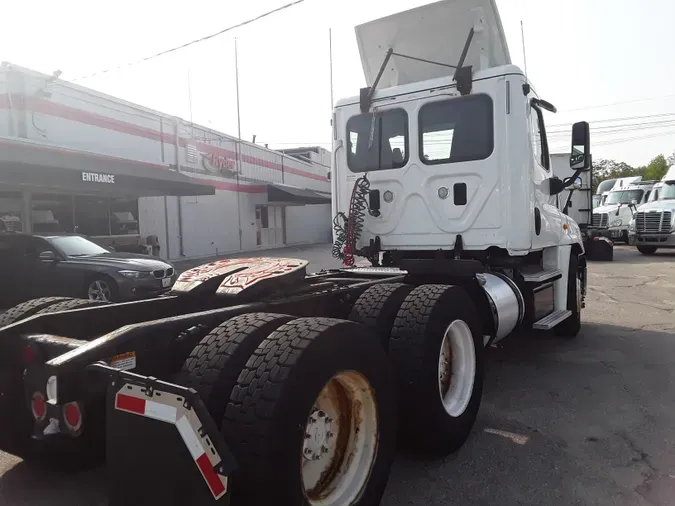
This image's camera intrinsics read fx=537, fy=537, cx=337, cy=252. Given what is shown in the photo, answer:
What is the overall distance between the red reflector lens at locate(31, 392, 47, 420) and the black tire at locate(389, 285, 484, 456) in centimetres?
195

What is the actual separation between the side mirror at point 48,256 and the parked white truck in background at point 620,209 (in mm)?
20370

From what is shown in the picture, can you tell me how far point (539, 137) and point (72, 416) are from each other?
5.13 metres

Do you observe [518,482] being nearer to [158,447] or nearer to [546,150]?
[158,447]

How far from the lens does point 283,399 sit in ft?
6.98

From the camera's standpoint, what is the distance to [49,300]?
3.76m

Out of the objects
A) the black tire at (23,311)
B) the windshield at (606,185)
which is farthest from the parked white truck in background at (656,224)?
the black tire at (23,311)

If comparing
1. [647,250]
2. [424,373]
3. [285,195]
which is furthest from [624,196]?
[424,373]

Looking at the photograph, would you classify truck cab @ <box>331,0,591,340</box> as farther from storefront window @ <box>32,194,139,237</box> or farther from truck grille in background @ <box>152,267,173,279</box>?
storefront window @ <box>32,194,139,237</box>

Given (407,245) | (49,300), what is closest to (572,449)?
(407,245)

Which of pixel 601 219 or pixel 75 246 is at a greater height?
pixel 601 219

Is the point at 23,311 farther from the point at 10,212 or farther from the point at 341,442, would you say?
the point at 10,212

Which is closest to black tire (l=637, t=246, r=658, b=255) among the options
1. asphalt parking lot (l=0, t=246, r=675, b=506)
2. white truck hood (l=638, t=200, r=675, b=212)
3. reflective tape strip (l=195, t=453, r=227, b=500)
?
white truck hood (l=638, t=200, r=675, b=212)

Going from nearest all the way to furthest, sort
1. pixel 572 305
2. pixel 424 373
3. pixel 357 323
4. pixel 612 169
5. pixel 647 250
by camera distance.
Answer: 1. pixel 357 323
2. pixel 424 373
3. pixel 572 305
4. pixel 647 250
5. pixel 612 169

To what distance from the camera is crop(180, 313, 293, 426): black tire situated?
226 cm
